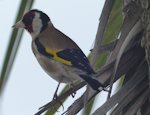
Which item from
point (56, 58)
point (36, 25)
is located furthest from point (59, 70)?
point (36, 25)

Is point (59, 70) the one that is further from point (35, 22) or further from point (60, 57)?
point (35, 22)

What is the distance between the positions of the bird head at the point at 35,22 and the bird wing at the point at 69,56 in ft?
1.39

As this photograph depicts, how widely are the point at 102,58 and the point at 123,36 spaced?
0.51 metres

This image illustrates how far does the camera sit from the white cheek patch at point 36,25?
2447 millimetres

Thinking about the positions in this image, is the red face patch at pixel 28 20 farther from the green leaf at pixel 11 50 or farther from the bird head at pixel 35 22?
the green leaf at pixel 11 50

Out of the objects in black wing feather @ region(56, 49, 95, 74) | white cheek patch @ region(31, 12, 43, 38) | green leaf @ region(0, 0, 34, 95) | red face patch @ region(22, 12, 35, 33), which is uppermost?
red face patch @ region(22, 12, 35, 33)

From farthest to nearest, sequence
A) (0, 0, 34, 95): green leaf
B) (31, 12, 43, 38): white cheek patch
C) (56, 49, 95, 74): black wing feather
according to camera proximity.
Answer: (31, 12, 43, 38): white cheek patch < (56, 49, 95, 74): black wing feather < (0, 0, 34, 95): green leaf

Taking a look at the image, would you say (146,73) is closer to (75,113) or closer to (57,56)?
(75,113)

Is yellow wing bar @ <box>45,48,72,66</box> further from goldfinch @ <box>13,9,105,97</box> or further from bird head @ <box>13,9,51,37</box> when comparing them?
bird head @ <box>13,9,51,37</box>

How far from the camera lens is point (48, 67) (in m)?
1.98

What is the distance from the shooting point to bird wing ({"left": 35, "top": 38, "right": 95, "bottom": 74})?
1847mm

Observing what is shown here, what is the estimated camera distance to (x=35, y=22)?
99.8 inches

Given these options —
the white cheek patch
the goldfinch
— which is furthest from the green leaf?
the white cheek patch

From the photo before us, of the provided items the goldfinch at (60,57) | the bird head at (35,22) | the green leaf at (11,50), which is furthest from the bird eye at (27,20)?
the green leaf at (11,50)
